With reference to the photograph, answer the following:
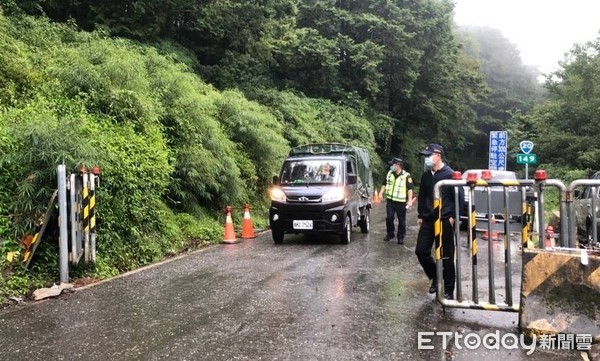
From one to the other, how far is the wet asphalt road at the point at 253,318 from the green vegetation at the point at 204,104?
1.21 meters

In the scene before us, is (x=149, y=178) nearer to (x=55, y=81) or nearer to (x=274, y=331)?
(x=55, y=81)

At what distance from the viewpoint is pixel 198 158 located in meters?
11.5

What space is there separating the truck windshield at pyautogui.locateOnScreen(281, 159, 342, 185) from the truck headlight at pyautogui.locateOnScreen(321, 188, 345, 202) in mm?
451

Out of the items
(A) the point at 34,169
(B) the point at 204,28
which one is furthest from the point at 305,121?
(A) the point at 34,169

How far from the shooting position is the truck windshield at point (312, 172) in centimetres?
1120

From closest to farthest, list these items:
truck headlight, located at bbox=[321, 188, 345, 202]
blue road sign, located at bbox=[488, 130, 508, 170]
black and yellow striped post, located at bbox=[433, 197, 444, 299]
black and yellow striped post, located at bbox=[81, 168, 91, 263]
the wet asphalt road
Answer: the wet asphalt road → black and yellow striped post, located at bbox=[433, 197, 444, 299] → black and yellow striped post, located at bbox=[81, 168, 91, 263] → truck headlight, located at bbox=[321, 188, 345, 202] → blue road sign, located at bbox=[488, 130, 508, 170]

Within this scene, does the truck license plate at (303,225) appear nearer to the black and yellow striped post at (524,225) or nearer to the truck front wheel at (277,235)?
the truck front wheel at (277,235)

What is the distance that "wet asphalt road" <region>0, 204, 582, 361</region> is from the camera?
441 centimetres

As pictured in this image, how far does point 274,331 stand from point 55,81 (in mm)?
Answer: 7704

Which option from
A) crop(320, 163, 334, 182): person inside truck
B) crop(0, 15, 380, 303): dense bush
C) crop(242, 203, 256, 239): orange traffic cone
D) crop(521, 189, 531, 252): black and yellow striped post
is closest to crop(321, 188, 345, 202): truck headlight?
crop(320, 163, 334, 182): person inside truck

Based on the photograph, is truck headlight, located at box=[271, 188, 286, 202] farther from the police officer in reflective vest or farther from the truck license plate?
the police officer in reflective vest
